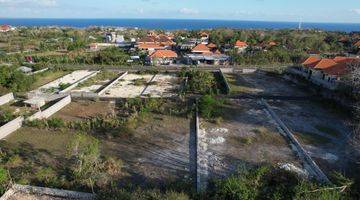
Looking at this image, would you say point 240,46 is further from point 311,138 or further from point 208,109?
point 311,138

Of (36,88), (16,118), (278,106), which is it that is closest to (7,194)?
(16,118)

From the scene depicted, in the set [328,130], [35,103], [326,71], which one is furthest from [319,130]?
[35,103]

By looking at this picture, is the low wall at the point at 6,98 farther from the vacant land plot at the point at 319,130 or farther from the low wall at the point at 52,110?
the vacant land plot at the point at 319,130

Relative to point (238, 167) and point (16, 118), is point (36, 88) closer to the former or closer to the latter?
point (16, 118)

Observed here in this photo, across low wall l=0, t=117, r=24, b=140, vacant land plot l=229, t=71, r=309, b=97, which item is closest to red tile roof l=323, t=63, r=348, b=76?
vacant land plot l=229, t=71, r=309, b=97

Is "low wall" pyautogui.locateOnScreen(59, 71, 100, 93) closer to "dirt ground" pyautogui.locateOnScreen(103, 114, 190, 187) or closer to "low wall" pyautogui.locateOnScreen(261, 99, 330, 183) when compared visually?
"dirt ground" pyautogui.locateOnScreen(103, 114, 190, 187)

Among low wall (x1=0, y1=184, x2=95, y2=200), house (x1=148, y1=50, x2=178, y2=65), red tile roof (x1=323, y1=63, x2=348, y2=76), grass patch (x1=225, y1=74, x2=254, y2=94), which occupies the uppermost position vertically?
red tile roof (x1=323, y1=63, x2=348, y2=76)

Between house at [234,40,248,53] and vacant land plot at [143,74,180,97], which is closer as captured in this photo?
vacant land plot at [143,74,180,97]

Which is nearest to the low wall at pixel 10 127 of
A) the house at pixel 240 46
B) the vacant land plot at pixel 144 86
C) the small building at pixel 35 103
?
the small building at pixel 35 103
